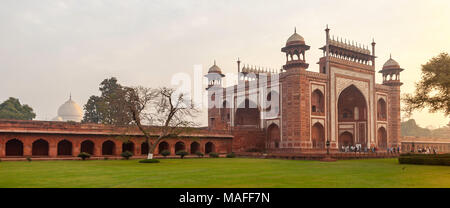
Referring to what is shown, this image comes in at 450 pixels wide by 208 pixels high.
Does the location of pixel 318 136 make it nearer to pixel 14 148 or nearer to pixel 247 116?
pixel 247 116

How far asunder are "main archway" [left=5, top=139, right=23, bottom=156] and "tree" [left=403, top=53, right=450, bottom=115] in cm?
3102

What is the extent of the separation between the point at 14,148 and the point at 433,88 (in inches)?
1299

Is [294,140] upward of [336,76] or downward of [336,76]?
downward

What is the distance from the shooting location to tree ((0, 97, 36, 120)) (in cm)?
5950

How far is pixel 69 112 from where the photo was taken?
86125 mm

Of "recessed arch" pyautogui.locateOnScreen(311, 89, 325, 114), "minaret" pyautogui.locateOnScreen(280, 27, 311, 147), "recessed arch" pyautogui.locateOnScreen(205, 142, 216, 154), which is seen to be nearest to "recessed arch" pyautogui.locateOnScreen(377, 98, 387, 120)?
"recessed arch" pyautogui.locateOnScreen(311, 89, 325, 114)

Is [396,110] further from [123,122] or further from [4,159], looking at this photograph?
[4,159]

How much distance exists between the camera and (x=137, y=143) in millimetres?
38000

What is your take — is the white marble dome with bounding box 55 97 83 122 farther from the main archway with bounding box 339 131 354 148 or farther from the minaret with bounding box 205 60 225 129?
the main archway with bounding box 339 131 354 148

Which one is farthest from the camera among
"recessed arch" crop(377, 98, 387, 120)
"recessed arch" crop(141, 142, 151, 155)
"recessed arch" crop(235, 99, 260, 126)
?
"recessed arch" crop(235, 99, 260, 126)

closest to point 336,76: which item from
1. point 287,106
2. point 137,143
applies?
point 287,106

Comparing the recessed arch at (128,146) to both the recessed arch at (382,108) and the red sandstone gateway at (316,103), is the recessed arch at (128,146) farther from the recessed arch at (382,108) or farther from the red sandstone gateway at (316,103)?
the recessed arch at (382,108)

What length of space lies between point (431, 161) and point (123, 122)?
65.0 feet

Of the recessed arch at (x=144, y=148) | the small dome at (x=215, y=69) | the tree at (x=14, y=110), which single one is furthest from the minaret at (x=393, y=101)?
the tree at (x=14, y=110)
